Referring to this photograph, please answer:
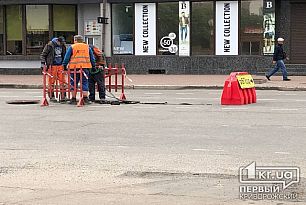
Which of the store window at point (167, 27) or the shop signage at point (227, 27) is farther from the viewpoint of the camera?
the store window at point (167, 27)

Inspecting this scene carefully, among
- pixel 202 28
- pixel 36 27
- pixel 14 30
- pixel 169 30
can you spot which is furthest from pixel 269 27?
pixel 14 30

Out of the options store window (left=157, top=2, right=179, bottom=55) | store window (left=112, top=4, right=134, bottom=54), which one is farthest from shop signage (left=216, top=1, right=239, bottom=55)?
store window (left=112, top=4, right=134, bottom=54)

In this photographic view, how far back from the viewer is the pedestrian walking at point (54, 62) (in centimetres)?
1708

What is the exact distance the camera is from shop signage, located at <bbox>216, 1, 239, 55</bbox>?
27812mm

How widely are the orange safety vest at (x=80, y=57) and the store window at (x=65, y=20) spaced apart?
14252 mm

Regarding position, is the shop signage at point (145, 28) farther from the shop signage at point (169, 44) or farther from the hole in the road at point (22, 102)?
the hole in the road at point (22, 102)

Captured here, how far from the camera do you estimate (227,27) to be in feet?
91.5

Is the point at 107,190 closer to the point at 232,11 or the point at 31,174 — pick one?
the point at 31,174

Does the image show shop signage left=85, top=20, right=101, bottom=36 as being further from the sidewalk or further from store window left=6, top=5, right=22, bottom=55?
the sidewalk

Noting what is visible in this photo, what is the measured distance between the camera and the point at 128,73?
2927 centimetres

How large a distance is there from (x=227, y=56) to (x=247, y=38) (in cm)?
121

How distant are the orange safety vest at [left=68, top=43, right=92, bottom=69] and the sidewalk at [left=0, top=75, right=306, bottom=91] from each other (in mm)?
6773

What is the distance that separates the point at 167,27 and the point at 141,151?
19867 millimetres

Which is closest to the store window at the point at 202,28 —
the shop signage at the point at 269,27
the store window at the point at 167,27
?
the store window at the point at 167,27
